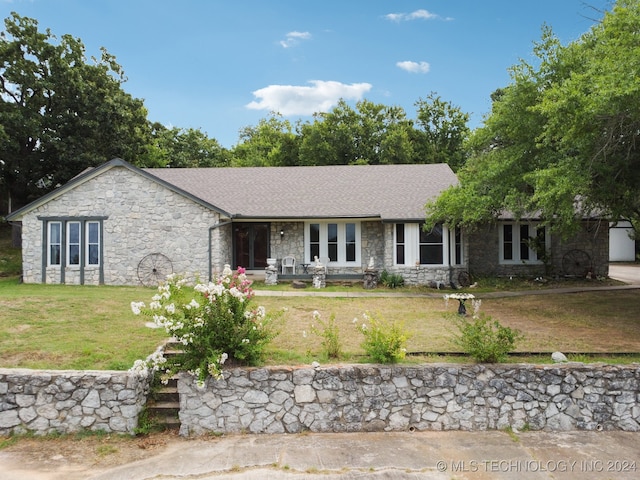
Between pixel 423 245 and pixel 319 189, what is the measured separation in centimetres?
544

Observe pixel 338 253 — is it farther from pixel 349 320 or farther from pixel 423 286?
pixel 349 320

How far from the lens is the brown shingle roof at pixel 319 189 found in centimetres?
1684

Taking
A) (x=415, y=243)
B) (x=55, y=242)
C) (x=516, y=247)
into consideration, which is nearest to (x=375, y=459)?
(x=415, y=243)

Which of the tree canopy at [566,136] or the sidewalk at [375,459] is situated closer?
the sidewalk at [375,459]

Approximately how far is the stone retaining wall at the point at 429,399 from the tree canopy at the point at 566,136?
Result: 4402 mm

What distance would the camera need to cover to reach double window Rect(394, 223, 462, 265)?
16250 mm

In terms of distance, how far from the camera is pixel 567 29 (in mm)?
11820

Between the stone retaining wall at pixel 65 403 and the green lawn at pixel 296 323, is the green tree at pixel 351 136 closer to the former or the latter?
the green lawn at pixel 296 323

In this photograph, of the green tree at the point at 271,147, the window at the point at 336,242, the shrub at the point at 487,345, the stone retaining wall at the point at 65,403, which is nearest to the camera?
the stone retaining wall at the point at 65,403

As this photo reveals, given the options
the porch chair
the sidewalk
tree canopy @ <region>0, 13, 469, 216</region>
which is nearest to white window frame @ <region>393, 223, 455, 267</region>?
the porch chair

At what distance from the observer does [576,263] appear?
17.6 meters

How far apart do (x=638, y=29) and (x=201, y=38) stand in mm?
15610

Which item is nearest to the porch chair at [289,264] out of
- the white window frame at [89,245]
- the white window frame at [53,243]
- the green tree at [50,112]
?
the white window frame at [89,245]

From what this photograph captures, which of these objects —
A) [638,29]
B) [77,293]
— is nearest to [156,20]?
[77,293]
